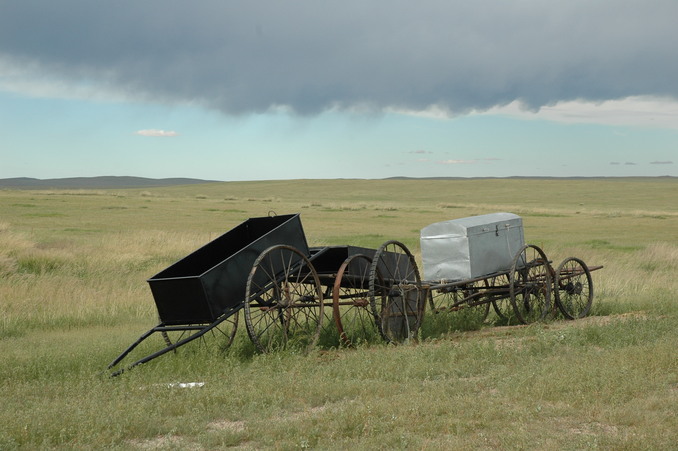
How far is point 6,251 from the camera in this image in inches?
830

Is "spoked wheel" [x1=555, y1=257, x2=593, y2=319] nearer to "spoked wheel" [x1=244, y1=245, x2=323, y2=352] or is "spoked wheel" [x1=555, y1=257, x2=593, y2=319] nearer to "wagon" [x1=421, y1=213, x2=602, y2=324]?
"wagon" [x1=421, y1=213, x2=602, y2=324]

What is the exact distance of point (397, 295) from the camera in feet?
37.7

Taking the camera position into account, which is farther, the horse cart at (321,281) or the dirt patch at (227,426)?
the horse cart at (321,281)

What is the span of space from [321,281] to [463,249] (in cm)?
232

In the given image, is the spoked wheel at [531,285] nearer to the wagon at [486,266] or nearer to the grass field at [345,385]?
the wagon at [486,266]

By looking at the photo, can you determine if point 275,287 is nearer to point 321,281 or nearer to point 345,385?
point 321,281

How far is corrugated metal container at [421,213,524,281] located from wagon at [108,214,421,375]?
0.46m

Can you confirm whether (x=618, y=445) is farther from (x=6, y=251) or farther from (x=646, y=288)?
(x=6, y=251)

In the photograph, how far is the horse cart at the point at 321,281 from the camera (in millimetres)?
9602

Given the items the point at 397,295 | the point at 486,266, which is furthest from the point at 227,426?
the point at 486,266

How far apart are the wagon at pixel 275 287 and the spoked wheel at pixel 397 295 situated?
0.02 meters

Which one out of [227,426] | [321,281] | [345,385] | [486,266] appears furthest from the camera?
[486,266]

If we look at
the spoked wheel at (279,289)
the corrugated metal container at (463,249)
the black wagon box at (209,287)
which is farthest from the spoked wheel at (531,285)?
the black wagon box at (209,287)

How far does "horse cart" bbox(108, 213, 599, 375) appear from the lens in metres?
9.60
